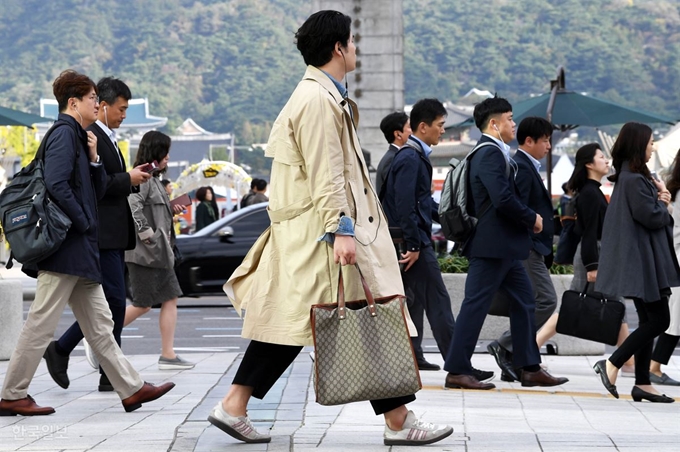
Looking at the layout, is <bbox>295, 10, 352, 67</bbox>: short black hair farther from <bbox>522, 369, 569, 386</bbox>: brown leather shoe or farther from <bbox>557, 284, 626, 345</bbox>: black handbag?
<bbox>557, 284, 626, 345</bbox>: black handbag

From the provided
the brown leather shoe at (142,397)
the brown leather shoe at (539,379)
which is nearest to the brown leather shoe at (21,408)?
the brown leather shoe at (142,397)

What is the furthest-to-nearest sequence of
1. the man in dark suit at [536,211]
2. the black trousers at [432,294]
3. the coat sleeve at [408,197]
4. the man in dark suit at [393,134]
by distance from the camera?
the man in dark suit at [393,134] < the black trousers at [432,294] < the coat sleeve at [408,197] < the man in dark suit at [536,211]

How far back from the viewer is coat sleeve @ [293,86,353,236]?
213 inches

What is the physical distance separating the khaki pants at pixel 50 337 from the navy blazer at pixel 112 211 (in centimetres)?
79

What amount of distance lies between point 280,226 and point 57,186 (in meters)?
1.67

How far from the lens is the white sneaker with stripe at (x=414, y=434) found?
5.70m

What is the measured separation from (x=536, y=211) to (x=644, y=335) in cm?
114

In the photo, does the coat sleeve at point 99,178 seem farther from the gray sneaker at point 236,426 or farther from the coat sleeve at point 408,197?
the coat sleeve at point 408,197

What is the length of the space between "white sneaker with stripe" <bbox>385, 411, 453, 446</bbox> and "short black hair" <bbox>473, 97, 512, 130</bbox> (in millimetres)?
3384

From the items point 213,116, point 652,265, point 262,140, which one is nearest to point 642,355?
point 652,265

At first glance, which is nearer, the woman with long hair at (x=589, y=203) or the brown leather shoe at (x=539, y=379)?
the brown leather shoe at (x=539, y=379)

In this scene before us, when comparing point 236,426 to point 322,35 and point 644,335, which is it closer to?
point 322,35

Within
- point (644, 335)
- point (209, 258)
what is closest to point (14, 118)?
point (209, 258)

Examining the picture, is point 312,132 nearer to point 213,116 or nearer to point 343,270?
point 343,270
